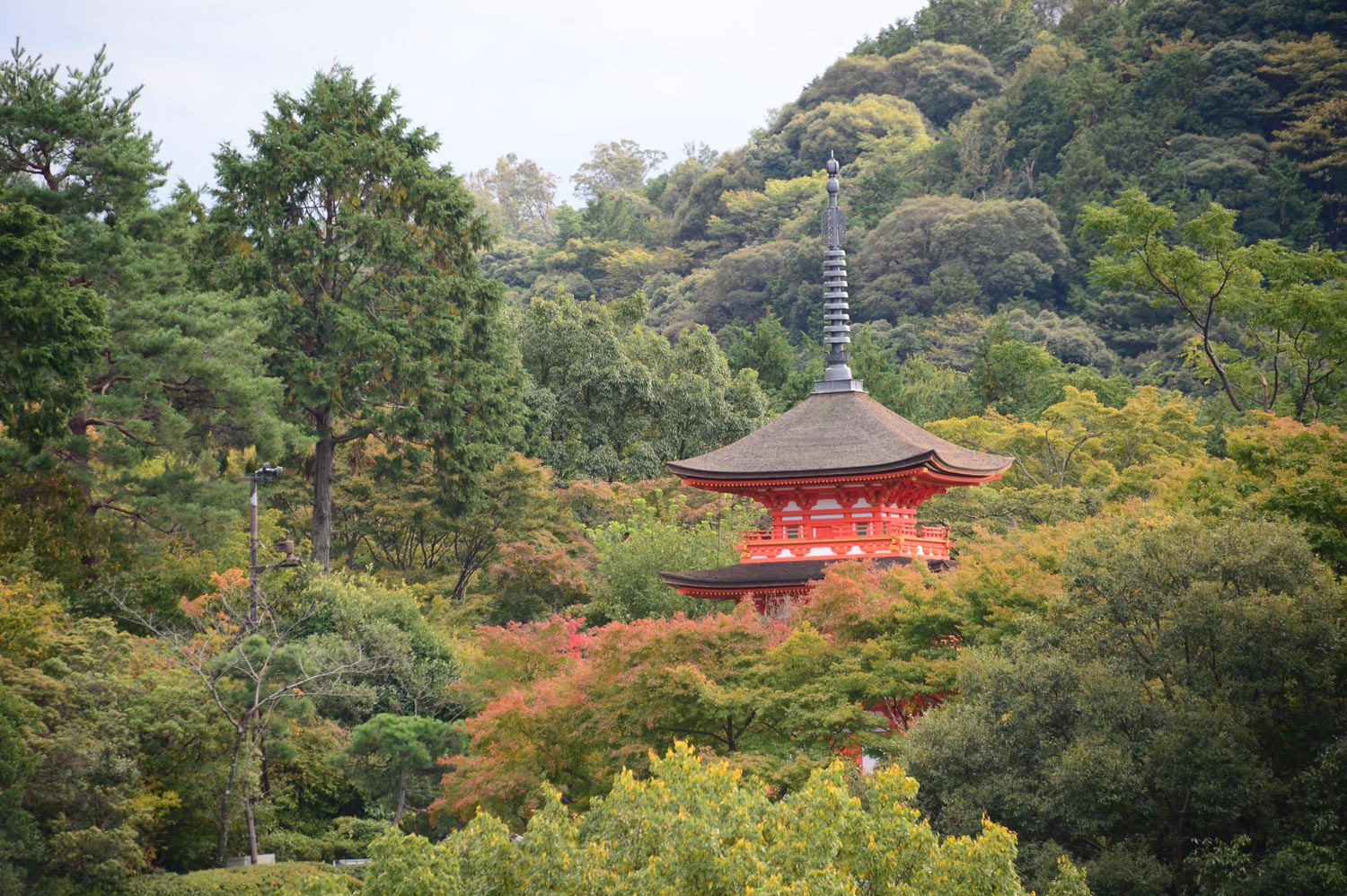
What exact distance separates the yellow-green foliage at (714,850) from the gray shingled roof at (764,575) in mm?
9222

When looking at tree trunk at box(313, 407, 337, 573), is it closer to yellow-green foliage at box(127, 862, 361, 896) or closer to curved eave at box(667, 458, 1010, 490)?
curved eave at box(667, 458, 1010, 490)

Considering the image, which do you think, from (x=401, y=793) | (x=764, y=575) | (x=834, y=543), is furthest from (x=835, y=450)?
(x=401, y=793)

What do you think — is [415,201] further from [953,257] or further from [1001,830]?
[953,257]

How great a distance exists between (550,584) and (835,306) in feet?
29.3

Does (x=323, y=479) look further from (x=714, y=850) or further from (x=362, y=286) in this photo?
(x=714, y=850)

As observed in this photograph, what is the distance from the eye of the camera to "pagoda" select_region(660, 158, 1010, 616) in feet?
68.9

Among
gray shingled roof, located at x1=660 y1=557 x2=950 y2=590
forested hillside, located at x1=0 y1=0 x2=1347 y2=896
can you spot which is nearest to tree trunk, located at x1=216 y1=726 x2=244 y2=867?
forested hillside, located at x1=0 y1=0 x2=1347 y2=896

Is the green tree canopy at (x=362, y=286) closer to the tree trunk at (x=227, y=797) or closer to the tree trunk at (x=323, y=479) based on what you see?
the tree trunk at (x=323, y=479)

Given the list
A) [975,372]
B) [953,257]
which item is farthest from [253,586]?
[953,257]

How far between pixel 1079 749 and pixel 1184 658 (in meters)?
1.47

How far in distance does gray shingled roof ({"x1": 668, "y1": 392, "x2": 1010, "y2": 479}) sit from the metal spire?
392 mm

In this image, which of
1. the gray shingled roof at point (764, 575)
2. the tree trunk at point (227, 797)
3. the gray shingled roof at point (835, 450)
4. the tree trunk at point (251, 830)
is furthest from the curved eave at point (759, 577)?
the tree trunk at point (251, 830)

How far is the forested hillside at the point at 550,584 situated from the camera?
1270 cm

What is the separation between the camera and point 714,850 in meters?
10.4
